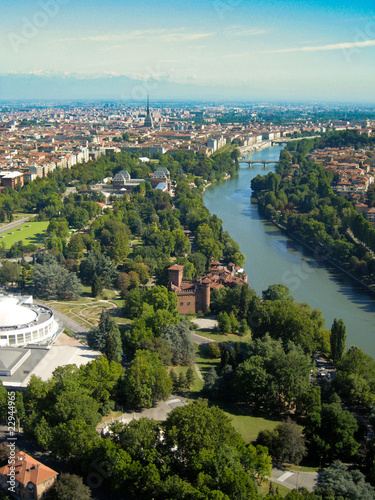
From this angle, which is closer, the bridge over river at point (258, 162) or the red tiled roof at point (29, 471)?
the red tiled roof at point (29, 471)

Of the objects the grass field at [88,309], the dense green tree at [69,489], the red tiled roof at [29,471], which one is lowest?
the grass field at [88,309]

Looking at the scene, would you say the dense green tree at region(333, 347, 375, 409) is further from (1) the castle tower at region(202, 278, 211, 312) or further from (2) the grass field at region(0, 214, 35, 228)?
(2) the grass field at region(0, 214, 35, 228)

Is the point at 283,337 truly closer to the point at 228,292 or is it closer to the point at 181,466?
the point at 228,292

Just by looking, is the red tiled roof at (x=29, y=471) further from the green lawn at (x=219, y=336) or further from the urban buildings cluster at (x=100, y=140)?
the urban buildings cluster at (x=100, y=140)

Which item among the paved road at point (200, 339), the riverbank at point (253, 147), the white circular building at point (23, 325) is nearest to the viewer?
the white circular building at point (23, 325)

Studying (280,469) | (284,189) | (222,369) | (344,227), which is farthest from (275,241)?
(280,469)

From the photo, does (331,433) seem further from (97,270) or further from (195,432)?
(97,270)

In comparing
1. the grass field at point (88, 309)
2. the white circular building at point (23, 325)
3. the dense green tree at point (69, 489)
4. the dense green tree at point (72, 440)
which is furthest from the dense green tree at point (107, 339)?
the dense green tree at point (69, 489)

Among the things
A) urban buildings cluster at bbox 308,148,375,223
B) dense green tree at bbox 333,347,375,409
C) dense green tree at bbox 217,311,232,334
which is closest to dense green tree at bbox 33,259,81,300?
Result: dense green tree at bbox 217,311,232,334
